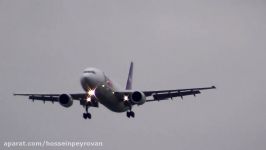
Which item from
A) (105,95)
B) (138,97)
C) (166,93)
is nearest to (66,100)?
(105,95)

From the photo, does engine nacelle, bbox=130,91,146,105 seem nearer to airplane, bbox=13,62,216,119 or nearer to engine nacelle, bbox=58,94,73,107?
airplane, bbox=13,62,216,119

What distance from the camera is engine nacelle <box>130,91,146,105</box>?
57.5 metres

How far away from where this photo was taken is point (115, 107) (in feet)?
191

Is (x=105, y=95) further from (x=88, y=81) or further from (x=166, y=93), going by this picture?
(x=166, y=93)

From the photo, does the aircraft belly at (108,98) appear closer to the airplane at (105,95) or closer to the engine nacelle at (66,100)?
the airplane at (105,95)

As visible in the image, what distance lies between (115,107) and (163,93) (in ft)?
21.8

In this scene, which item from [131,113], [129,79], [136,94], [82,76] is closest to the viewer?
[82,76]

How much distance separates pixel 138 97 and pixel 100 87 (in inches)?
205

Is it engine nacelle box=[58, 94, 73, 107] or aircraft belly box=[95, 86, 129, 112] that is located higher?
engine nacelle box=[58, 94, 73, 107]

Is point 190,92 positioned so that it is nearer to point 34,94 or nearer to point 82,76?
point 82,76

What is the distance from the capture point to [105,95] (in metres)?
55.5

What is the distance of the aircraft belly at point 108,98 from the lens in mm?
54906

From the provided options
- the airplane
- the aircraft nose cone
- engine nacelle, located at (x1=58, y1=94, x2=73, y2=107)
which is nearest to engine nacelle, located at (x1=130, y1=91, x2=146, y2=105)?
the airplane

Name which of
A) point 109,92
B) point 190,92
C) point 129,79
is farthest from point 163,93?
point 129,79
